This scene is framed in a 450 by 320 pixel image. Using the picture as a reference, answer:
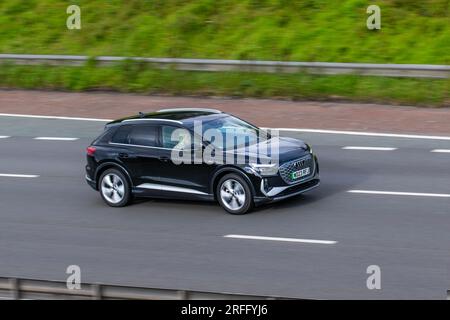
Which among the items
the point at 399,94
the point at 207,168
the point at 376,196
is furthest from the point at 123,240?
the point at 399,94

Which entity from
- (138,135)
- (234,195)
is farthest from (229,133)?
(138,135)

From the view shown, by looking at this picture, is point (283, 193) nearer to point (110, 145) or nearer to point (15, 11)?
point (110, 145)

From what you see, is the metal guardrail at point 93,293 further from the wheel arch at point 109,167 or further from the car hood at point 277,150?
the wheel arch at point 109,167

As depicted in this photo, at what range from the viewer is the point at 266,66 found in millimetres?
24688

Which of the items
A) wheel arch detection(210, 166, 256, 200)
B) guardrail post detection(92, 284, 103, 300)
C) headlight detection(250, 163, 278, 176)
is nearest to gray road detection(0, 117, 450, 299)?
wheel arch detection(210, 166, 256, 200)

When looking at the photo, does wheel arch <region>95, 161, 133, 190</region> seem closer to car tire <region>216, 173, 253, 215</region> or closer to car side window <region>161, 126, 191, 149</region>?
car side window <region>161, 126, 191, 149</region>

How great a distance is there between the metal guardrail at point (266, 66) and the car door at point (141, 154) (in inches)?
332

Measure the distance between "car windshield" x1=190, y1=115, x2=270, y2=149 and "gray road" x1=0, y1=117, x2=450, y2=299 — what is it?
3.71 feet

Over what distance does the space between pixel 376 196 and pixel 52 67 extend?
1350 cm

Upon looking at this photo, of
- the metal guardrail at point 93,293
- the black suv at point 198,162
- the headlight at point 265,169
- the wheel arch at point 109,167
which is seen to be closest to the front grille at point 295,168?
the black suv at point 198,162

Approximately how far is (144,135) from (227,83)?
835cm

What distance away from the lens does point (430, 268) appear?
1255cm

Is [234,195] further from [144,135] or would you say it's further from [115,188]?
[115,188]

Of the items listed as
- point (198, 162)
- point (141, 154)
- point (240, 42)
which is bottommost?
point (198, 162)
